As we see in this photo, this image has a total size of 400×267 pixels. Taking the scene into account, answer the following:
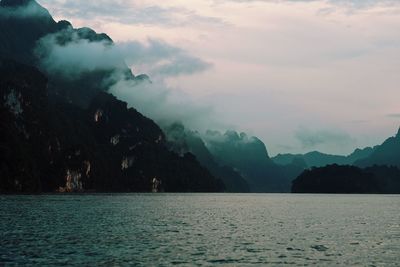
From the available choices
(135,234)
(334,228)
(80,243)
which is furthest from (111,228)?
(334,228)

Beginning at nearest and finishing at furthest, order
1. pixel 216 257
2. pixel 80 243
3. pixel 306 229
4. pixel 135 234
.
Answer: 1. pixel 216 257
2. pixel 80 243
3. pixel 135 234
4. pixel 306 229

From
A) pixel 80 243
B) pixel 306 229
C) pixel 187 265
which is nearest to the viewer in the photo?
pixel 187 265

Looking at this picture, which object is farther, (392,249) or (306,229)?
(306,229)

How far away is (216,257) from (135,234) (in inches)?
1086

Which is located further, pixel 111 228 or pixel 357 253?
pixel 111 228

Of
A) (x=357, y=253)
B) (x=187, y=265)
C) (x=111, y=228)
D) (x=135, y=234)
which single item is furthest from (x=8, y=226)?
(x=357, y=253)

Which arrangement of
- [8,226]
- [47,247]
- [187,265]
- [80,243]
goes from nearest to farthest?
1. [187,265]
2. [47,247]
3. [80,243]
4. [8,226]

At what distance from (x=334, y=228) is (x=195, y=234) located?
1224 inches

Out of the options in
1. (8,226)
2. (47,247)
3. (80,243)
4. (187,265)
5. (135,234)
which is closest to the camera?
(187,265)

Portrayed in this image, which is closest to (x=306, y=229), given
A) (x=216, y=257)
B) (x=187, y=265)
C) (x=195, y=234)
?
(x=195, y=234)

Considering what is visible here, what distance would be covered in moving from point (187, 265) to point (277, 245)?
22.0m

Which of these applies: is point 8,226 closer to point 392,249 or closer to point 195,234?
point 195,234

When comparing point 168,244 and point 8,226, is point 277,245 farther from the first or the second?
point 8,226

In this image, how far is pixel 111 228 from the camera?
91.9 metres
